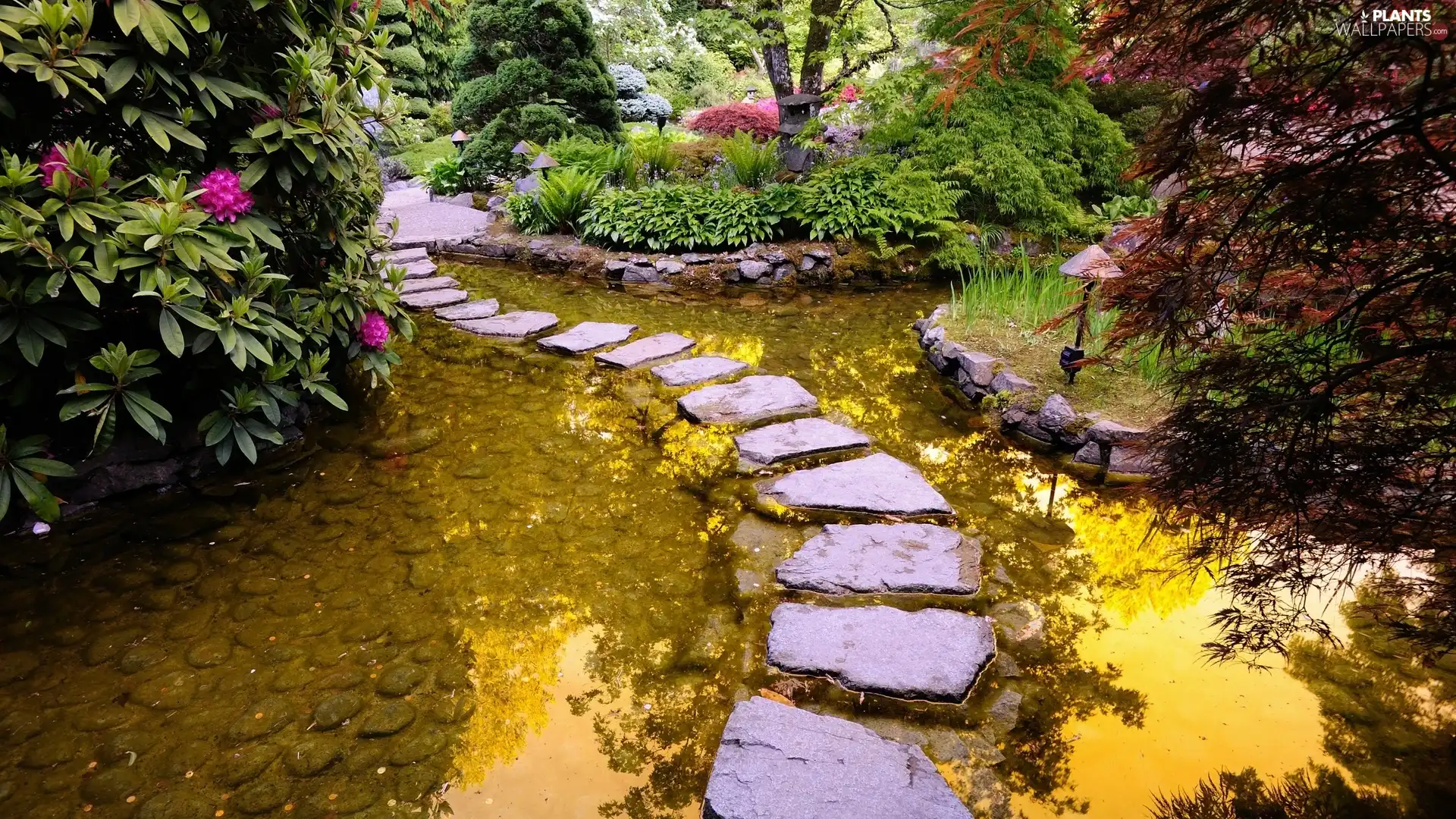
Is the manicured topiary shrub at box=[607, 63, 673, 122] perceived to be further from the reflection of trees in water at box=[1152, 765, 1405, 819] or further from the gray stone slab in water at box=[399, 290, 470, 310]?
the reflection of trees in water at box=[1152, 765, 1405, 819]

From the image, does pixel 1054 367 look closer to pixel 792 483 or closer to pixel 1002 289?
pixel 1002 289

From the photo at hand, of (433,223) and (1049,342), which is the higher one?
(1049,342)

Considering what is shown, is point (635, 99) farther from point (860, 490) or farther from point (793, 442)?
point (860, 490)

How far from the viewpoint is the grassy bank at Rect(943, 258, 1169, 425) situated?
3.49 meters

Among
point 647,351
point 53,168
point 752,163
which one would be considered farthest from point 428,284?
point 53,168

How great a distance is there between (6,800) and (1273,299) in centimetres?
330

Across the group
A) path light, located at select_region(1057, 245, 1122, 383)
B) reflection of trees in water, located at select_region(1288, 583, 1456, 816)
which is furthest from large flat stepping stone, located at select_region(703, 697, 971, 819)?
path light, located at select_region(1057, 245, 1122, 383)

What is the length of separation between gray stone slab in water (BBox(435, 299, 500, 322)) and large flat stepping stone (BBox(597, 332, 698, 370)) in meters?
1.34

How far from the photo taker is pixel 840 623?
7.36 ft

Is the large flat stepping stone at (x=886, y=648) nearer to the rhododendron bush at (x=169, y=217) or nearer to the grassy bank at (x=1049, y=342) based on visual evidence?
the grassy bank at (x=1049, y=342)

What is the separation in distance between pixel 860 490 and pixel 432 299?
4.19 m

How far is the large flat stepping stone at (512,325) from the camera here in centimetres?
498

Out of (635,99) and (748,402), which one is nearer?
(748,402)

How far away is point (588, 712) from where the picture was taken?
1995 millimetres
